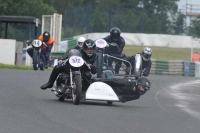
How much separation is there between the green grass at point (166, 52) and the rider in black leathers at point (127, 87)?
1344 inches

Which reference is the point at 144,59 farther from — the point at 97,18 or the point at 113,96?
the point at 97,18

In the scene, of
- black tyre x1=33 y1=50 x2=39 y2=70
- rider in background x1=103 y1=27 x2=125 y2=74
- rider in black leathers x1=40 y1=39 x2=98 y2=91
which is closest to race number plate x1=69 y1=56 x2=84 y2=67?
rider in black leathers x1=40 y1=39 x2=98 y2=91

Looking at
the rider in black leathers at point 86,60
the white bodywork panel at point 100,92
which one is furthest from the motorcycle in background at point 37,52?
the white bodywork panel at point 100,92

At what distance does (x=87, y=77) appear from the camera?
1228 centimetres

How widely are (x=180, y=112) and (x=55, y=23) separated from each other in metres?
21.9

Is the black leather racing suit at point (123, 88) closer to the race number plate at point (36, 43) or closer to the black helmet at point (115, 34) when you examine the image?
the black helmet at point (115, 34)

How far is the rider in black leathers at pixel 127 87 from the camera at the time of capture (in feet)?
40.8

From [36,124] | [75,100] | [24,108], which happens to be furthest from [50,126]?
[75,100]

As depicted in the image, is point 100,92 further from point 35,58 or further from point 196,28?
point 196,28

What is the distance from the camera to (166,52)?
165 ft

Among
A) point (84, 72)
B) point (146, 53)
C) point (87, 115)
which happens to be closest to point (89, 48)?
point (84, 72)

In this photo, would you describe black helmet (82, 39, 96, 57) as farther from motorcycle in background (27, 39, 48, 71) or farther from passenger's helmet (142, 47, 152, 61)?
motorcycle in background (27, 39, 48, 71)

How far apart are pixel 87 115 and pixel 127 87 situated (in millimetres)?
2148

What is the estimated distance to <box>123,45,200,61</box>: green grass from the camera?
4735cm
